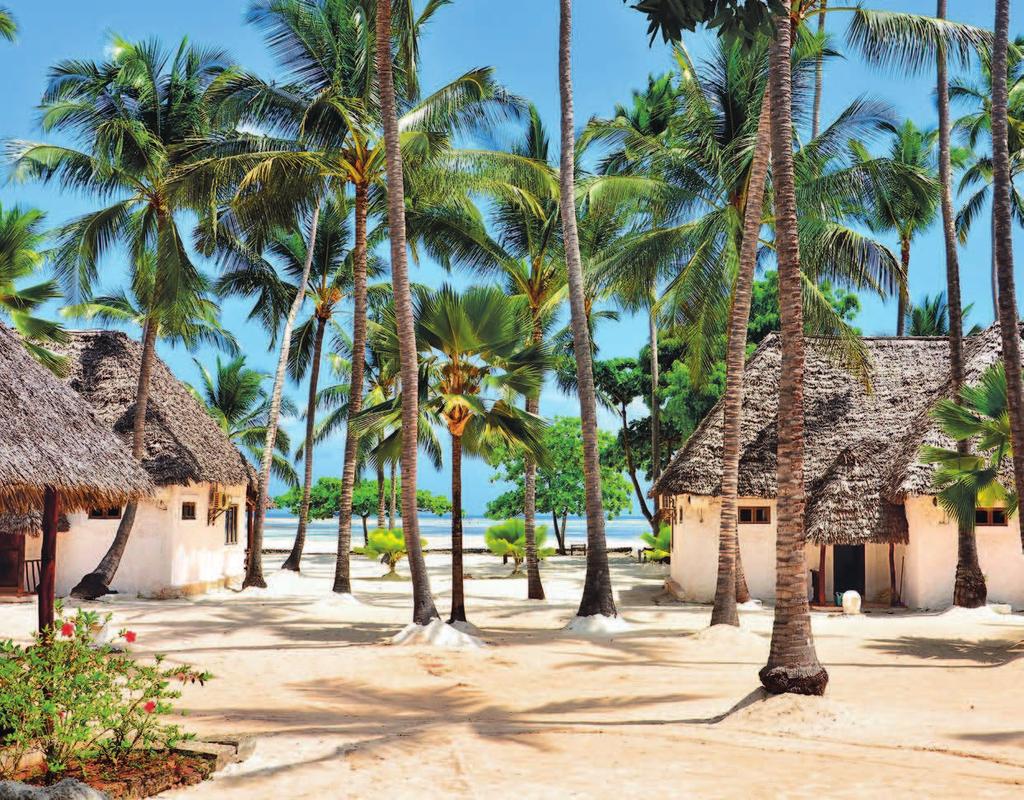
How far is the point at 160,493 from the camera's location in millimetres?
20125

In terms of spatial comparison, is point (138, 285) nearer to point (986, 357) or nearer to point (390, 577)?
point (390, 577)

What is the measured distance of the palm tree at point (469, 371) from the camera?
1497 centimetres

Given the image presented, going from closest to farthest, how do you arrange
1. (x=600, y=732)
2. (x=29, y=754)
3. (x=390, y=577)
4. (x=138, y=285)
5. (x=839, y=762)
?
(x=29, y=754), (x=839, y=762), (x=600, y=732), (x=138, y=285), (x=390, y=577)

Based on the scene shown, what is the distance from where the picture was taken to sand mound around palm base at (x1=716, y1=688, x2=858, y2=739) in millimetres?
8508

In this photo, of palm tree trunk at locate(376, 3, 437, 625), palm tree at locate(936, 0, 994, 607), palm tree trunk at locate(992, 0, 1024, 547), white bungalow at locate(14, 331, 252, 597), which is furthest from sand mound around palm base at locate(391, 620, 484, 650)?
palm tree at locate(936, 0, 994, 607)

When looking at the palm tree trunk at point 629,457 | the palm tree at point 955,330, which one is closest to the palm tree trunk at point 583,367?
the palm tree at point 955,330

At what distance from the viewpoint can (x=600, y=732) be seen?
8.48m

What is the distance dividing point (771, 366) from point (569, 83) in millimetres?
8446

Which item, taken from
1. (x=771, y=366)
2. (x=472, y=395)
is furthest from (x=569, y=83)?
(x=771, y=366)

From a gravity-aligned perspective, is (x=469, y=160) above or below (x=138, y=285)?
above

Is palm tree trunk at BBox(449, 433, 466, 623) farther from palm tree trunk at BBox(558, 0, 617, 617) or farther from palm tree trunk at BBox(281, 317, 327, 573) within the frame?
palm tree trunk at BBox(281, 317, 327, 573)

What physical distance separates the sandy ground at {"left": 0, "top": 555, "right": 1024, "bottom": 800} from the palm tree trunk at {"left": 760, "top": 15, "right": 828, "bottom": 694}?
34cm

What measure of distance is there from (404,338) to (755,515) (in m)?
9.37

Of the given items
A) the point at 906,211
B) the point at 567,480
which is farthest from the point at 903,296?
the point at 567,480
